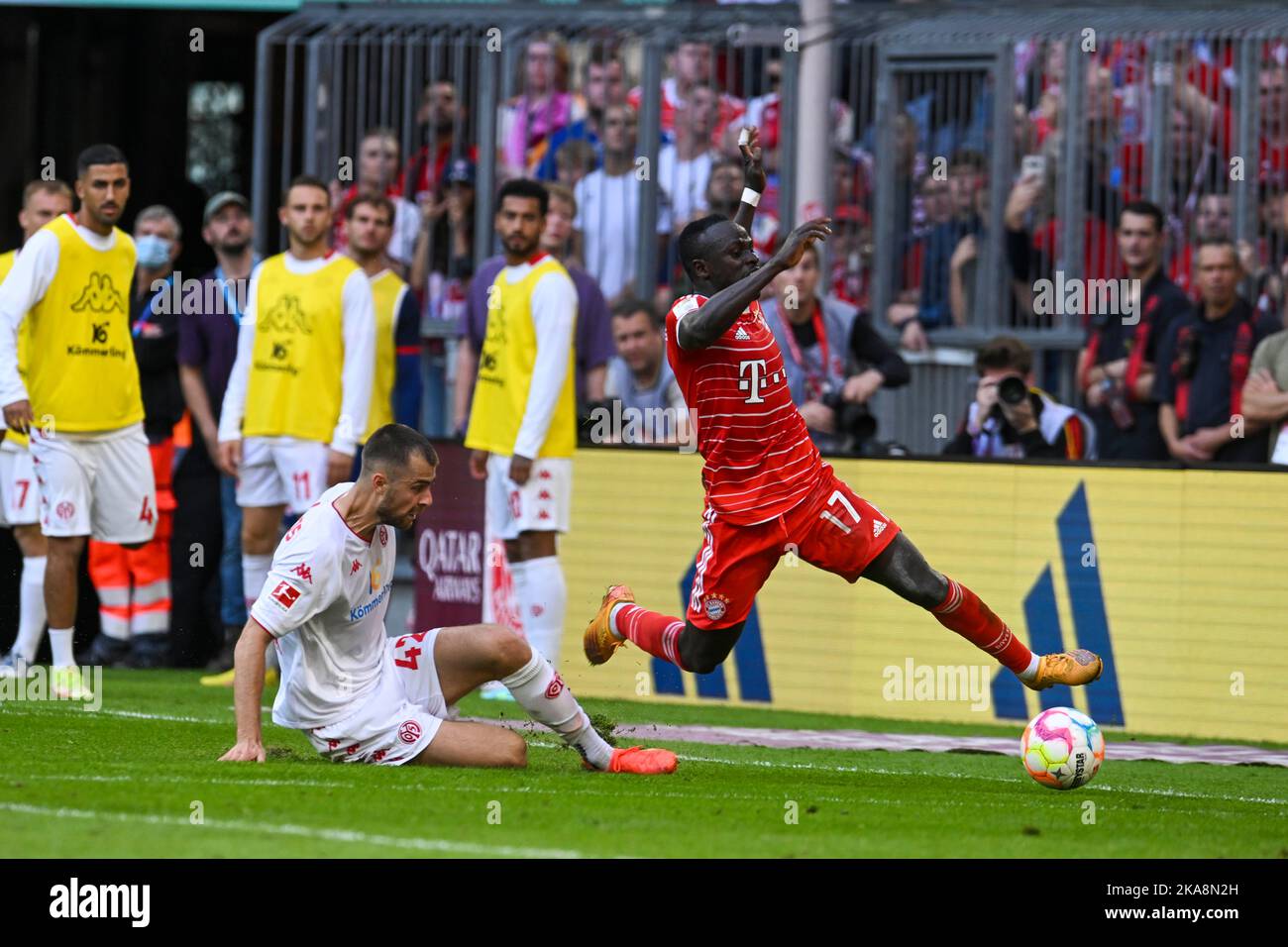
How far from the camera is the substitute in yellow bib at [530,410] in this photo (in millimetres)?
12812

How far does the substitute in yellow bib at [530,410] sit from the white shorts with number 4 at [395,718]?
12.4 feet

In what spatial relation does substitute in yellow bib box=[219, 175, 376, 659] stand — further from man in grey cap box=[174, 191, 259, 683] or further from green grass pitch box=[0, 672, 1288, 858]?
green grass pitch box=[0, 672, 1288, 858]

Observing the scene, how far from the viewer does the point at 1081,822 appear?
8094 mm

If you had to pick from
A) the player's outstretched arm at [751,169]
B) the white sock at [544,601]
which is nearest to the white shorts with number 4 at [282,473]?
the white sock at [544,601]

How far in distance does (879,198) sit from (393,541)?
7.09 metres

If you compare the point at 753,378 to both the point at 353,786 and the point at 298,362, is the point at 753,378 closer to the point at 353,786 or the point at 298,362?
the point at 353,786

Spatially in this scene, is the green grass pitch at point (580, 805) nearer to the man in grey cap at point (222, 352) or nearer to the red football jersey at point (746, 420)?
the red football jersey at point (746, 420)

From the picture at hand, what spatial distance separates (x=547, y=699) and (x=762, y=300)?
5314 mm

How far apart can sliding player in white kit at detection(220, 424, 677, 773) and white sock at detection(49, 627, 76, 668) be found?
12.0ft

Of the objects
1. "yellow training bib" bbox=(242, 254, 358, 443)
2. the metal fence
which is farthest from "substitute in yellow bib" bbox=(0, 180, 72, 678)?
the metal fence

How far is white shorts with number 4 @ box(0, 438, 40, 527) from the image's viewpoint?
1304cm
